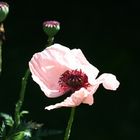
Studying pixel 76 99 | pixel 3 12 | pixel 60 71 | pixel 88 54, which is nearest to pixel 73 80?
pixel 60 71

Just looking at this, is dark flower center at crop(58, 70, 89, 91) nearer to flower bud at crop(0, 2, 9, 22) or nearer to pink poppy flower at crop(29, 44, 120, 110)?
pink poppy flower at crop(29, 44, 120, 110)

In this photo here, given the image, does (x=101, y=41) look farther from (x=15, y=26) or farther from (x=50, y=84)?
(x=50, y=84)

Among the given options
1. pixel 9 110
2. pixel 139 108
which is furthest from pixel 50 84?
pixel 139 108

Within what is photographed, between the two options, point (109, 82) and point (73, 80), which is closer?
point (109, 82)

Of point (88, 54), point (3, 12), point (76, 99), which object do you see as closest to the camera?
point (76, 99)

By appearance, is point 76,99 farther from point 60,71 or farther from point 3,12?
point 3,12

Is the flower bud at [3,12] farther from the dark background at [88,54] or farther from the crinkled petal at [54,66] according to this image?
the dark background at [88,54]
